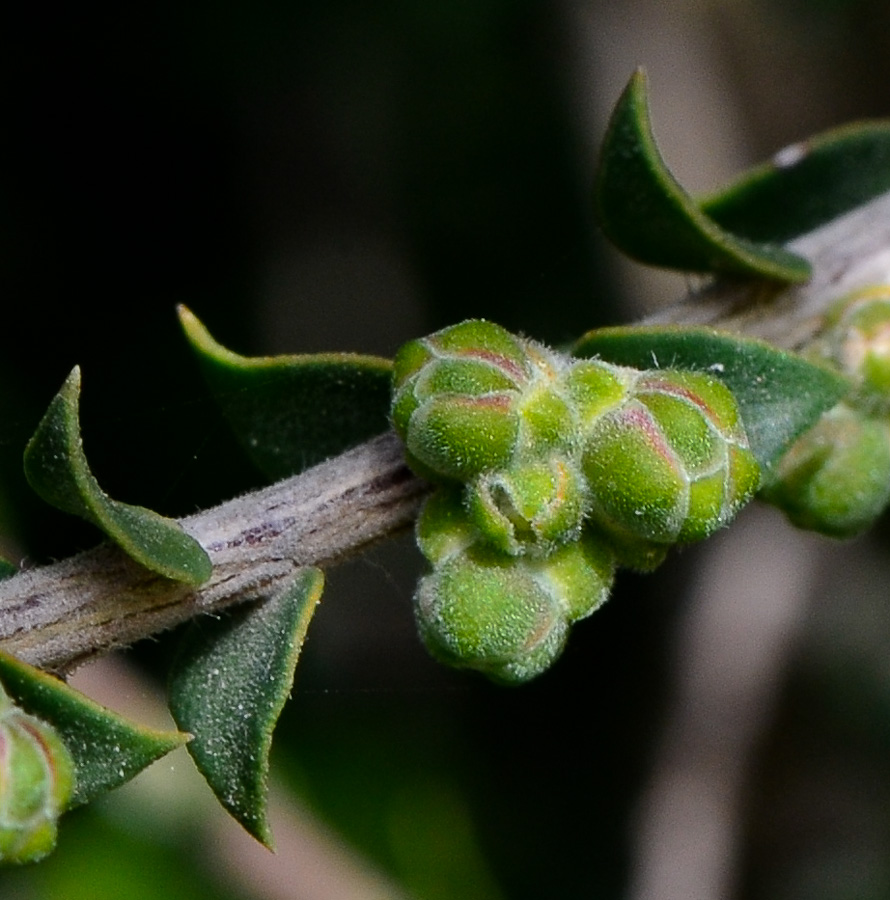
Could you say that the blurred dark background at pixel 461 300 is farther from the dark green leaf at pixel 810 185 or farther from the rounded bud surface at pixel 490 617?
the rounded bud surface at pixel 490 617

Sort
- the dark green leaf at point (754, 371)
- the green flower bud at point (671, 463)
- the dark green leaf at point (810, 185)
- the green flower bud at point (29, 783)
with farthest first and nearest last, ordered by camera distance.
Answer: the dark green leaf at point (810, 185)
the dark green leaf at point (754, 371)
the green flower bud at point (671, 463)
the green flower bud at point (29, 783)

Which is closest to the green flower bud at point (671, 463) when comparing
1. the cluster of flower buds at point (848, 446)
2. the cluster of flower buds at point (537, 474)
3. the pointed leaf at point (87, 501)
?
the cluster of flower buds at point (537, 474)

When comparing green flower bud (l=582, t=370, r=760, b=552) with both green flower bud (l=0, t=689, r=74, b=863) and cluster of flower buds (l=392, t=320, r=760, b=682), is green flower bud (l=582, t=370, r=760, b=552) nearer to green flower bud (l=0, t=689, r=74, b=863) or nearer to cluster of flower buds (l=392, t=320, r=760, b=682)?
cluster of flower buds (l=392, t=320, r=760, b=682)

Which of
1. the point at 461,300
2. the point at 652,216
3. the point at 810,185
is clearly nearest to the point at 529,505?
the point at 652,216

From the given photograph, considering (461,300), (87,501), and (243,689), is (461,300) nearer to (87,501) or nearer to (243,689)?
(243,689)

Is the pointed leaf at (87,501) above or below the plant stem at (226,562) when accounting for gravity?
above

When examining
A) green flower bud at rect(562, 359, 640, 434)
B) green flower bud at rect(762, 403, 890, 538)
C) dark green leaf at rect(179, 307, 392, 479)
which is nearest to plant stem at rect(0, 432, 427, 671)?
dark green leaf at rect(179, 307, 392, 479)
